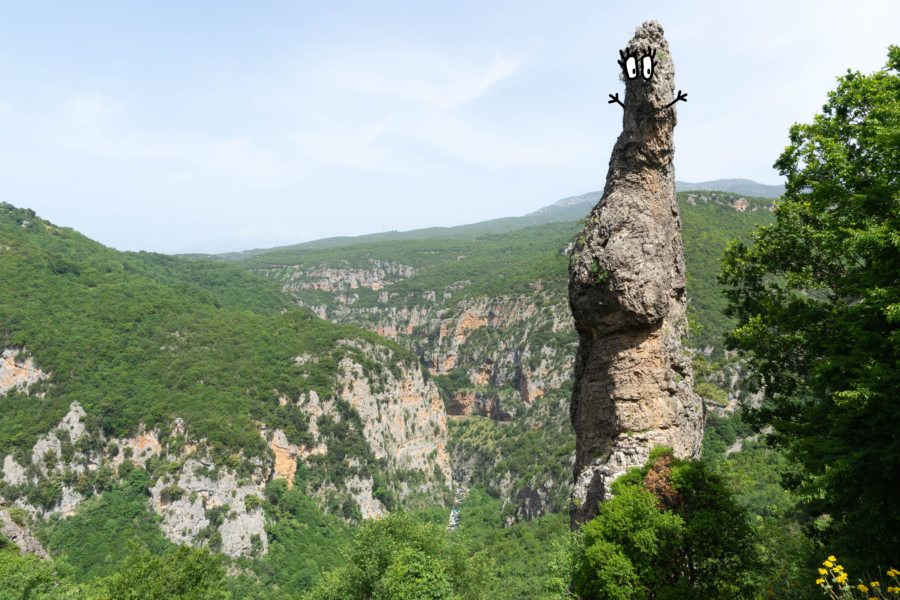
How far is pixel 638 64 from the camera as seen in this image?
15914 mm

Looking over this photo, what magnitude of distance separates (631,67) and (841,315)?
9584mm

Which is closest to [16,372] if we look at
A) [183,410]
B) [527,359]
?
[183,410]

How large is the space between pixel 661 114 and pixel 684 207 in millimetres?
109315

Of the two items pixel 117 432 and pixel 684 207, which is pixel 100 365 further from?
pixel 684 207

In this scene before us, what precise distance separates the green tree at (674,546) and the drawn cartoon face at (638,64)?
1199 cm

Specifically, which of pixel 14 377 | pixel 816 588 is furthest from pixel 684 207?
pixel 14 377

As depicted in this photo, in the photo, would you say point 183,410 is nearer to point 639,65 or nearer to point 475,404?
point 639,65

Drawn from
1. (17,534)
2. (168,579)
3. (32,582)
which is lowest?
(17,534)

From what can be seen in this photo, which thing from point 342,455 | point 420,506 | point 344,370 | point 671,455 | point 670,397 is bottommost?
point 420,506

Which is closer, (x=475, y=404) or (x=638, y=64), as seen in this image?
(x=638, y=64)

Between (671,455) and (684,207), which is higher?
(684,207)

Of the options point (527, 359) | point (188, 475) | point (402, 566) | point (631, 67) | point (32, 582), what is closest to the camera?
point (631, 67)

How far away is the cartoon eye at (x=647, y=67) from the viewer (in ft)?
51.0

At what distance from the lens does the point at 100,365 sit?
3081 inches
